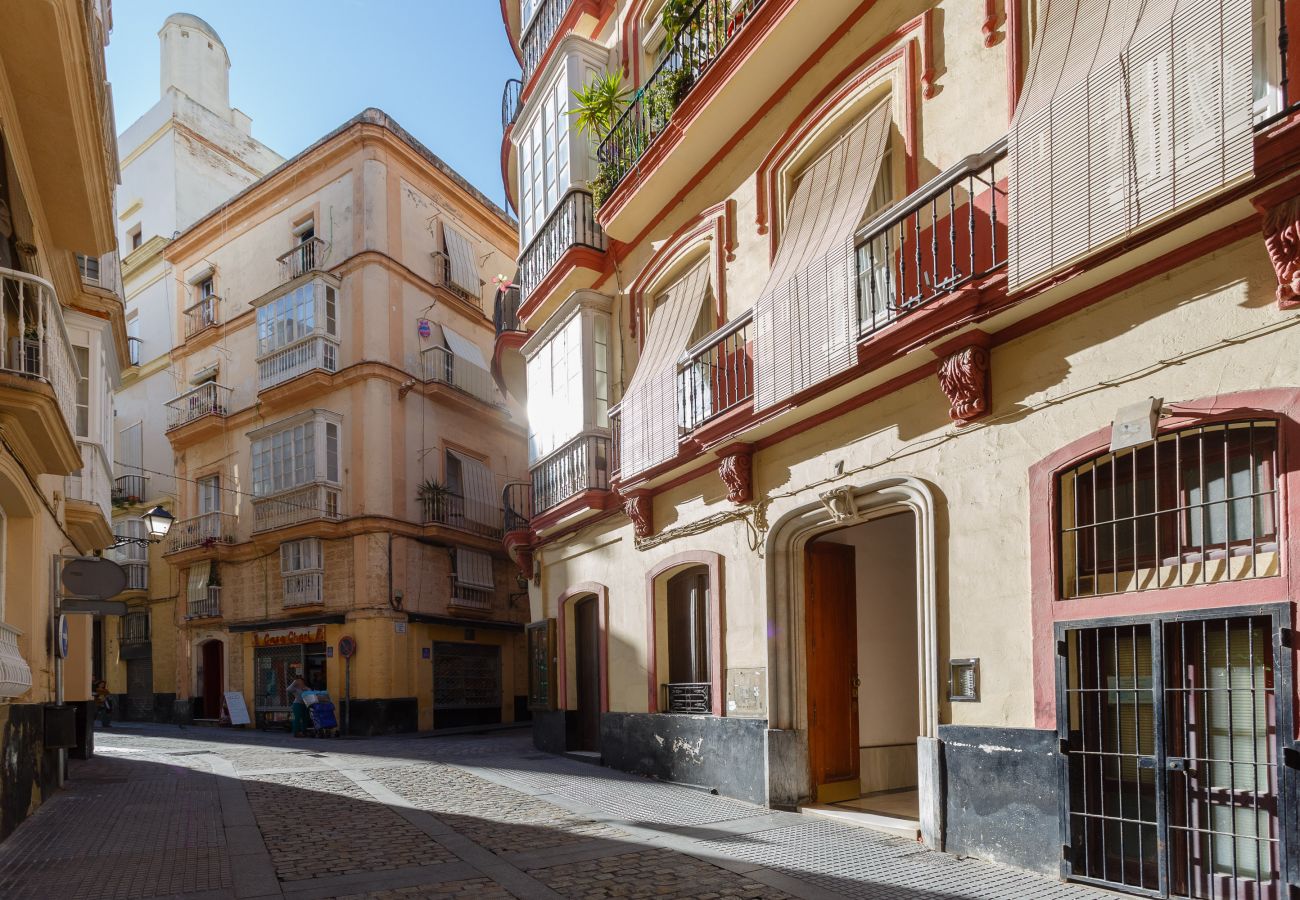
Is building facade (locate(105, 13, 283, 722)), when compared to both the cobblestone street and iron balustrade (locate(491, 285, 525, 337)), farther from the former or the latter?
the cobblestone street

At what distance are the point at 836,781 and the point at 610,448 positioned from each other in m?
5.60

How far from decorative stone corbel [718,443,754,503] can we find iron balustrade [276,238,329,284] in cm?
1595

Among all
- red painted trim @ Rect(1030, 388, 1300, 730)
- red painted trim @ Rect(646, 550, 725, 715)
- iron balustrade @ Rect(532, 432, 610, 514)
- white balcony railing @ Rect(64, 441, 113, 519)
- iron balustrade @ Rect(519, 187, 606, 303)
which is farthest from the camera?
iron balustrade @ Rect(519, 187, 606, 303)

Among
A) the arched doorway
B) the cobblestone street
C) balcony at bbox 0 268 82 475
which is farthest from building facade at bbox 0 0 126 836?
the arched doorway

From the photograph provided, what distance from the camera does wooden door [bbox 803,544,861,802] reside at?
961 centimetres

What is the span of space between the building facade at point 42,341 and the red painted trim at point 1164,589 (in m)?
7.90

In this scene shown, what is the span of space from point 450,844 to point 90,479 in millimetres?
9132

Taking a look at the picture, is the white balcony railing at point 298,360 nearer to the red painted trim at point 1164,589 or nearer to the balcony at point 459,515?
the balcony at point 459,515

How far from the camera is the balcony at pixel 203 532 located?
24266 mm

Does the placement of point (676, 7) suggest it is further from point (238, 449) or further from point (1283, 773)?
point (238, 449)

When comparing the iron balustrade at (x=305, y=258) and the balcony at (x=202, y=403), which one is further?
the balcony at (x=202, y=403)

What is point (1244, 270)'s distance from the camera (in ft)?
17.9

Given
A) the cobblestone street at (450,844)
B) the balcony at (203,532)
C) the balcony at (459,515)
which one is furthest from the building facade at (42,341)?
the balcony at (203,532)

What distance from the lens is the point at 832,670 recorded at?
32.3 feet
